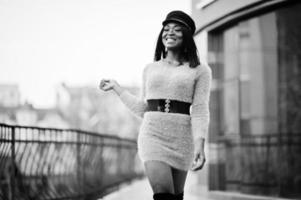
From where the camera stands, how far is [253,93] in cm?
1068

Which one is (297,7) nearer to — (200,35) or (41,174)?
(200,35)

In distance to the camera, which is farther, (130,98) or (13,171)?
(13,171)

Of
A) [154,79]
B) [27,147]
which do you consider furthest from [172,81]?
[27,147]

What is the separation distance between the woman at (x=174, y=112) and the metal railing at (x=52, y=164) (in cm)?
282

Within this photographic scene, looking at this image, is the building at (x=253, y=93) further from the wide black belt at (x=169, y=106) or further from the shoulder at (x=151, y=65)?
the wide black belt at (x=169, y=106)

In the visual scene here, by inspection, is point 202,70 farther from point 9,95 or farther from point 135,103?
point 9,95

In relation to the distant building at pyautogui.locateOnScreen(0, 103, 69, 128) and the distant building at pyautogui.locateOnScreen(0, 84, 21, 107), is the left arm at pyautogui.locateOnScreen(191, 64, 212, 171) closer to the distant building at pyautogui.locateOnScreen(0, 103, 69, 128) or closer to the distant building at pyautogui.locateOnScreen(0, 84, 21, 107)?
the distant building at pyautogui.locateOnScreen(0, 103, 69, 128)

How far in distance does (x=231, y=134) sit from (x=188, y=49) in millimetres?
7347

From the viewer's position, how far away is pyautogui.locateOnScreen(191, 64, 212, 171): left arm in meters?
3.69

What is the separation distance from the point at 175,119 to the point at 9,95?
253ft

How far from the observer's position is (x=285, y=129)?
9875 millimetres

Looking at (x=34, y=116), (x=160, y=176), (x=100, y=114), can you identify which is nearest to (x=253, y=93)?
(x=160, y=176)

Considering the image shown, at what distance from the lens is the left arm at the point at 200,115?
3689 millimetres

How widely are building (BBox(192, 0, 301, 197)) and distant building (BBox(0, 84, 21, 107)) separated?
64.6 meters
